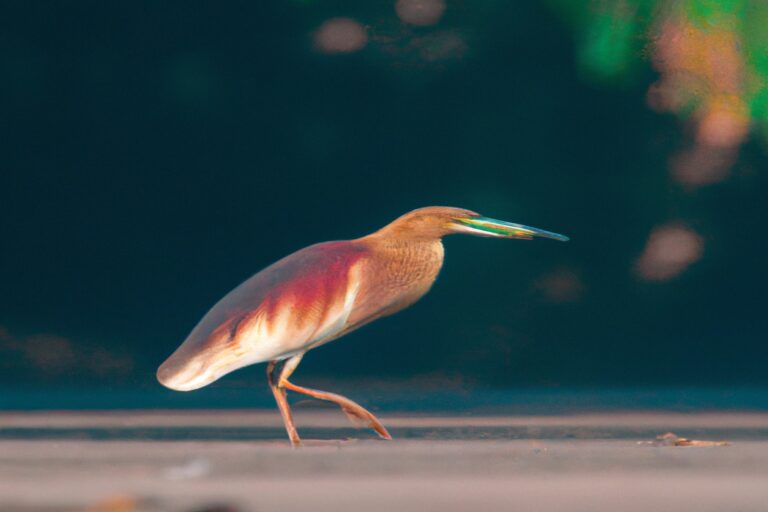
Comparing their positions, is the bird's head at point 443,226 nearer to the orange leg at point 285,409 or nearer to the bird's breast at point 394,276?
the bird's breast at point 394,276

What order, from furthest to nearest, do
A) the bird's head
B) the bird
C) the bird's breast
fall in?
the bird's head
the bird's breast
the bird

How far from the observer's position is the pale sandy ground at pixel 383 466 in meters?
Answer: 2.96

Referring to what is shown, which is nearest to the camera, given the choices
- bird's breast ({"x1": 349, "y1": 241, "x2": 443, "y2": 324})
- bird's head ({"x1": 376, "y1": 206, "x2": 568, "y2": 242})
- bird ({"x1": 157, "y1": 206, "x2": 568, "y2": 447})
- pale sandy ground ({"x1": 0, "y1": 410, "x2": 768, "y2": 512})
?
pale sandy ground ({"x1": 0, "y1": 410, "x2": 768, "y2": 512})

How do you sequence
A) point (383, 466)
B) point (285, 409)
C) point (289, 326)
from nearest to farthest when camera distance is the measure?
point (383, 466) < point (289, 326) < point (285, 409)

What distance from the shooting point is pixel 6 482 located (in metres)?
3.28

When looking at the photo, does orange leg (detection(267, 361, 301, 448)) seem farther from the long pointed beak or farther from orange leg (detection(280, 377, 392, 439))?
the long pointed beak

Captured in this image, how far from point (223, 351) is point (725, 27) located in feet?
9.13

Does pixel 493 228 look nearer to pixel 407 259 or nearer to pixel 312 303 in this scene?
pixel 407 259

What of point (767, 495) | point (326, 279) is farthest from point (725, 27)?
point (767, 495)

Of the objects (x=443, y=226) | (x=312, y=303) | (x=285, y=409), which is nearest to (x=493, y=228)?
(x=443, y=226)

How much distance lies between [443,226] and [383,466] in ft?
3.66

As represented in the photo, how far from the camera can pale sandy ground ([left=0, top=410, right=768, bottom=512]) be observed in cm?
296

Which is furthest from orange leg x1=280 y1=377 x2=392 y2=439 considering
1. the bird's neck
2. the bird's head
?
the bird's head

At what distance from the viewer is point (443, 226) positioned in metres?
4.47
